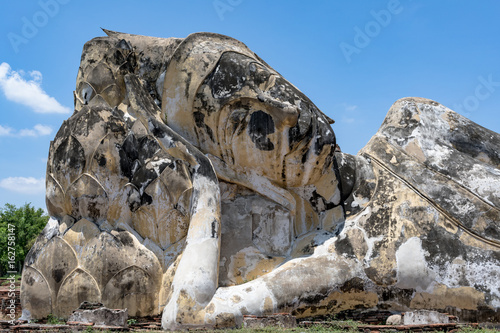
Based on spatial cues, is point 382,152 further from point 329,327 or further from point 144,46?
point 144,46

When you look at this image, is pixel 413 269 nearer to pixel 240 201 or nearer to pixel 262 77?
pixel 240 201

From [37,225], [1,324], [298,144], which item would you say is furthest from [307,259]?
[37,225]

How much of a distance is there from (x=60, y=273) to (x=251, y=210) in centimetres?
247

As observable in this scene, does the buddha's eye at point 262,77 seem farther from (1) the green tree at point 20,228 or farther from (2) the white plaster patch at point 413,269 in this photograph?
(1) the green tree at point 20,228

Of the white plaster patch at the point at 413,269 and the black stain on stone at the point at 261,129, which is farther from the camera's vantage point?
the black stain on stone at the point at 261,129

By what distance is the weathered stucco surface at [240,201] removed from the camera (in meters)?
6.12

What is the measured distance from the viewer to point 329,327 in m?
5.53

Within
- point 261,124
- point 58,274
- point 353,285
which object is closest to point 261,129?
point 261,124

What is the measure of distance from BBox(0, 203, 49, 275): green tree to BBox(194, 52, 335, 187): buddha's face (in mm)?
15624

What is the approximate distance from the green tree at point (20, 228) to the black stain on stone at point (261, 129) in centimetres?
1597

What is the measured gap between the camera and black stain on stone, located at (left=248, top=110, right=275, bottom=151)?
657cm

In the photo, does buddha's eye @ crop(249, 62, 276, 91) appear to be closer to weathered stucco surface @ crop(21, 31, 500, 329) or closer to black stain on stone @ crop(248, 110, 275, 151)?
weathered stucco surface @ crop(21, 31, 500, 329)

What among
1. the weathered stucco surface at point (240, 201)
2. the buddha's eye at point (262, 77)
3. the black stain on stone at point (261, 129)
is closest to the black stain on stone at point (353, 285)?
the weathered stucco surface at point (240, 201)

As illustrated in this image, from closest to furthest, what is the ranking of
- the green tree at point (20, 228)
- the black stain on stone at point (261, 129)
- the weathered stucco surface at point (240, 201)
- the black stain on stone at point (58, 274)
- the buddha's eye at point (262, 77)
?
the weathered stucco surface at point (240, 201)
the black stain on stone at point (58, 274)
the black stain on stone at point (261, 129)
the buddha's eye at point (262, 77)
the green tree at point (20, 228)
